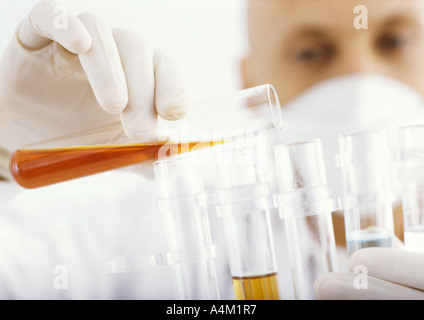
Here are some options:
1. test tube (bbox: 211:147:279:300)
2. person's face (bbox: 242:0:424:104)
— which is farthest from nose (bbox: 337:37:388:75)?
test tube (bbox: 211:147:279:300)

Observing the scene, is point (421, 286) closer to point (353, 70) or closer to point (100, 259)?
point (353, 70)

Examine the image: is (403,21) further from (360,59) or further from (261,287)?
(261,287)

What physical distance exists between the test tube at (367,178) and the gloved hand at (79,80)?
0.19 metres

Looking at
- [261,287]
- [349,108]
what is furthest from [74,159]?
[349,108]

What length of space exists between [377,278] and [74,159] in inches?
13.5

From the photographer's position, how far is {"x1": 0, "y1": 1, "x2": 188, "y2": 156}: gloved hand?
0.58 m

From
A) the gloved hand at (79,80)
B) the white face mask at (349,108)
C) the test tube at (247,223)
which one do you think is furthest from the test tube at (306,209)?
the white face mask at (349,108)

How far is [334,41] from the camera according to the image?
107 cm

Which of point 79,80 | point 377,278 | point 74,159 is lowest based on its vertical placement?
point 377,278

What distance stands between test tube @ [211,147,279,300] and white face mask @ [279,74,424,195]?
57 centimetres

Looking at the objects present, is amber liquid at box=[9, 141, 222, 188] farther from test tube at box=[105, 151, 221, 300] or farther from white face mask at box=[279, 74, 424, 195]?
white face mask at box=[279, 74, 424, 195]

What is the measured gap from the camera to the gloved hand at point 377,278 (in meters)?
0.43

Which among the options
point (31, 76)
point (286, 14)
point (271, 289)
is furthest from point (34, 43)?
point (286, 14)

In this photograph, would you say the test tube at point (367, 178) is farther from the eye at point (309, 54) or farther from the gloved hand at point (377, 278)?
the eye at point (309, 54)
